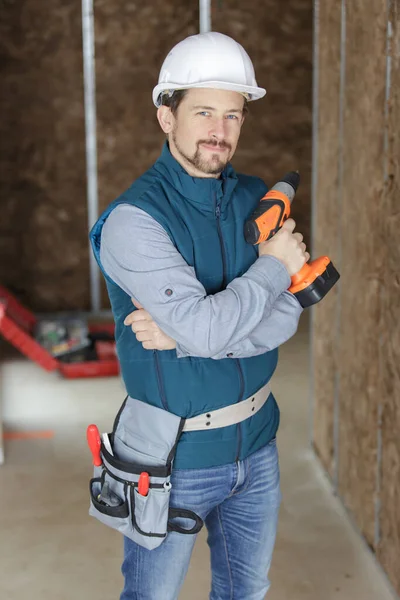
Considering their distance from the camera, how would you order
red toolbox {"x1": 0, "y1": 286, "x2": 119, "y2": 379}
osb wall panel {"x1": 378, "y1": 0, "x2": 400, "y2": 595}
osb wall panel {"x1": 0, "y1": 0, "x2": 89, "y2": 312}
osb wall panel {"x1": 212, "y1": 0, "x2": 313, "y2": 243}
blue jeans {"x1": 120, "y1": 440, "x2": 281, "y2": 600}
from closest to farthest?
blue jeans {"x1": 120, "y1": 440, "x2": 281, "y2": 600}, osb wall panel {"x1": 378, "y1": 0, "x2": 400, "y2": 595}, red toolbox {"x1": 0, "y1": 286, "x2": 119, "y2": 379}, osb wall panel {"x1": 0, "y1": 0, "x2": 89, "y2": 312}, osb wall panel {"x1": 212, "y1": 0, "x2": 313, "y2": 243}

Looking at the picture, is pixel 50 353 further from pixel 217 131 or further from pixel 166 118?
pixel 217 131

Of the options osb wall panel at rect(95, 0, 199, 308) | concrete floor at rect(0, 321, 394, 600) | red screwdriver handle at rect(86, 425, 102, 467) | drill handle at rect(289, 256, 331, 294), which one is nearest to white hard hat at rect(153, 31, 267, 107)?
drill handle at rect(289, 256, 331, 294)

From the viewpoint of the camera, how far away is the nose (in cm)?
179

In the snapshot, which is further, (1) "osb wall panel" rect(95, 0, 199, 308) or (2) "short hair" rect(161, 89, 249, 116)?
(1) "osb wall panel" rect(95, 0, 199, 308)

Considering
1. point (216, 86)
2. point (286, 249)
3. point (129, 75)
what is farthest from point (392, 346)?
point (129, 75)

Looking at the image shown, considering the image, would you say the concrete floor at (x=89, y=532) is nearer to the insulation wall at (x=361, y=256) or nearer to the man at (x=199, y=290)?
the insulation wall at (x=361, y=256)

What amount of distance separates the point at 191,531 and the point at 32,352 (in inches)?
139

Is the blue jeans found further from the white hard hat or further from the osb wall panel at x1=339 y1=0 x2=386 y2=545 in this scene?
the osb wall panel at x1=339 y1=0 x2=386 y2=545

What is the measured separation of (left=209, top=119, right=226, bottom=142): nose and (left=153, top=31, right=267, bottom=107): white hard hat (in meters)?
0.08

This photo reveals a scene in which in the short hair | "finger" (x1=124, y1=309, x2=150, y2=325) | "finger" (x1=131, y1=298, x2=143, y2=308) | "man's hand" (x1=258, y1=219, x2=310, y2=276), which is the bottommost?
"finger" (x1=124, y1=309, x2=150, y2=325)

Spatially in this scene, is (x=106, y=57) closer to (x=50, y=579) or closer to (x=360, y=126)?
(x=360, y=126)

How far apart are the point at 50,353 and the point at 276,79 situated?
325 cm

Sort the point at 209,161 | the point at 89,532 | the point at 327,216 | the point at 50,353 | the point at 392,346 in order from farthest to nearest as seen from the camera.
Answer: the point at 50,353 < the point at 327,216 < the point at 89,532 < the point at 392,346 < the point at 209,161

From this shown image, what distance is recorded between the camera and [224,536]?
206 cm
